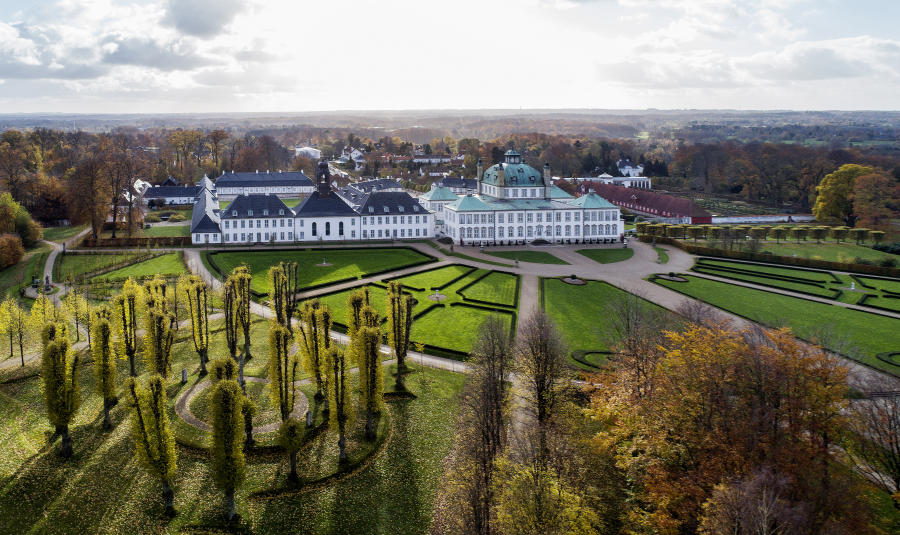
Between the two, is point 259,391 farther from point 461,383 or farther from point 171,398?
point 461,383

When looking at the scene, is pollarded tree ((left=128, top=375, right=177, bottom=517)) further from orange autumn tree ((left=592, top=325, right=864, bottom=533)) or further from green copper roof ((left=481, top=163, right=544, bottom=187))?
green copper roof ((left=481, top=163, right=544, bottom=187))

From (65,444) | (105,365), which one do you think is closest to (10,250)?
(105,365)

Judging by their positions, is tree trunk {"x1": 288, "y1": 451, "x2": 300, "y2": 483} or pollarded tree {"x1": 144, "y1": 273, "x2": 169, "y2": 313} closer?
tree trunk {"x1": 288, "y1": 451, "x2": 300, "y2": 483}

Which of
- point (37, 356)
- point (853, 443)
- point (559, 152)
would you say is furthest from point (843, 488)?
point (559, 152)

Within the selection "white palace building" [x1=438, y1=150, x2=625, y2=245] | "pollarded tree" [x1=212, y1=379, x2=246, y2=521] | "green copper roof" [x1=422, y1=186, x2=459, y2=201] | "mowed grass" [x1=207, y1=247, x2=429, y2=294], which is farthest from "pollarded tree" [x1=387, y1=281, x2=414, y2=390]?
"green copper roof" [x1=422, y1=186, x2=459, y2=201]

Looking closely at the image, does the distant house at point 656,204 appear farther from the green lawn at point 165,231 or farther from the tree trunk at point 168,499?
the tree trunk at point 168,499

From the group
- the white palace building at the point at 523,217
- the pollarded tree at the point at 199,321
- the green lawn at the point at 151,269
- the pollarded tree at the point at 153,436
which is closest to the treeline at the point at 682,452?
the pollarded tree at the point at 153,436
